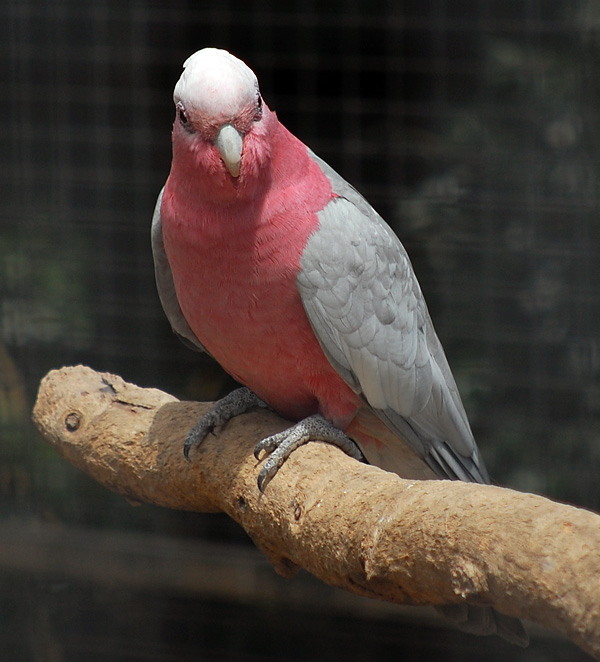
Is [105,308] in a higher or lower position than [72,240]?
lower

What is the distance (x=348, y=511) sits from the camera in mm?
1149

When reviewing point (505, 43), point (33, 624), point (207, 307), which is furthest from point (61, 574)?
point (505, 43)

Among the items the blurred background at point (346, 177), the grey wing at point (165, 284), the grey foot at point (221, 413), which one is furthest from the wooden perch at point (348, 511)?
the blurred background at point (346, 177)

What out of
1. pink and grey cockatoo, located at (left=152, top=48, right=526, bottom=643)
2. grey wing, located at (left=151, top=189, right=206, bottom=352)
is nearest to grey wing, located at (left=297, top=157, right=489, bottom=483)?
pink and grey cockatoo, located at (left=152, top=48, right=526, bottom=643)

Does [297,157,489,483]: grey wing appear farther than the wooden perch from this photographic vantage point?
Yes

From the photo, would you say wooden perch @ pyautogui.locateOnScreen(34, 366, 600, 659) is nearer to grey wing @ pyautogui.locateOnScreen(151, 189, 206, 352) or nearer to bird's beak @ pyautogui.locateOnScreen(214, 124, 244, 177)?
grey wing @ pyautogui.locateOnScreen(151, 189, 206, 352)

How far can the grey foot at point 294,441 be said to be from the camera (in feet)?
4.40

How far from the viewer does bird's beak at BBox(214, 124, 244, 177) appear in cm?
125

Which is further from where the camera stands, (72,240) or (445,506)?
(72,240)

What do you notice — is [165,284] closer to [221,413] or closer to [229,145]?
[221,413]

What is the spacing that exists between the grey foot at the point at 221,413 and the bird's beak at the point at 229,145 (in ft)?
1.49

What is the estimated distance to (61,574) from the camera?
2.96 m

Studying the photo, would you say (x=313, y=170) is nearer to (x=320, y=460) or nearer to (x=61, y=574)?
(x=320, y=460)

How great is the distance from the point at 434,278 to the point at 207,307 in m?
1.44
